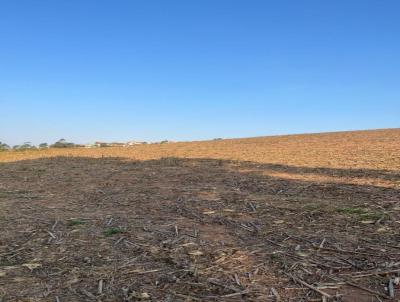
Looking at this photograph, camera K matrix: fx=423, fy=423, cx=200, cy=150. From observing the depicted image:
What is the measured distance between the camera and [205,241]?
183 inches

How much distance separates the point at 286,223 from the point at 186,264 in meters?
1.79

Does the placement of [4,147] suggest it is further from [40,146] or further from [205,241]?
[205,241]

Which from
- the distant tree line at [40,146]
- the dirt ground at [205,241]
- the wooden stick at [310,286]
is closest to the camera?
the wooden stick at [310,286]

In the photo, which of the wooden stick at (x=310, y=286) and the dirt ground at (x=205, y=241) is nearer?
the wooden stick at (x=310, y=286)

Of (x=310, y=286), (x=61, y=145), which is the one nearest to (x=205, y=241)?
(x=310, y=286)

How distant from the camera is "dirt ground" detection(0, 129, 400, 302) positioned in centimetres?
348

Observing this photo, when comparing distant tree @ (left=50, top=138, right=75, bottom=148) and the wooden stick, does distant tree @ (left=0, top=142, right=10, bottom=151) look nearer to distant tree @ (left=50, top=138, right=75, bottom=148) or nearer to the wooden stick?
distant tree @ (left=50, top=138, right=75, bottom=148)

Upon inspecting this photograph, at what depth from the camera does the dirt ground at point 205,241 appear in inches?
137

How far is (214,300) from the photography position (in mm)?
3262

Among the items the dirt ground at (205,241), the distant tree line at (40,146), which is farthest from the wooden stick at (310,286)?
the distant tree line at (40,146)

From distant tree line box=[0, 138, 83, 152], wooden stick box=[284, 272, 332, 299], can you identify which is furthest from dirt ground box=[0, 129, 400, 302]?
distant tree line box=[0, 138, 83, 152]

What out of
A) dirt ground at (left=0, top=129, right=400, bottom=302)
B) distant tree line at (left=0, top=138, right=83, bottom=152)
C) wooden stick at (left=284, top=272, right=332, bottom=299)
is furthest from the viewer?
distant tree line at (left=0, top=138, right=83, bottom=152)

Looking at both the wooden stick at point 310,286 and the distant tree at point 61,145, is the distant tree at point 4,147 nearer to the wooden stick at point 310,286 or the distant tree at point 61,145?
the distant tree at point 61,145

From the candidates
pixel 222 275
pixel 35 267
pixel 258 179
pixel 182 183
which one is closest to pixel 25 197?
pixel 182 183
